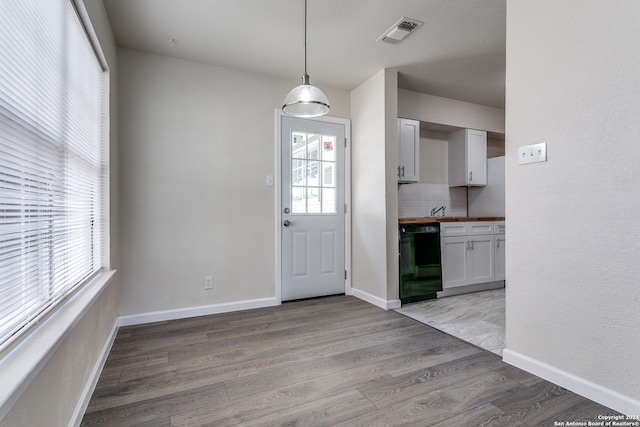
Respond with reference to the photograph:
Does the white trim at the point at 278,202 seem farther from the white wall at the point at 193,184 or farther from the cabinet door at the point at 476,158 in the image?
the cabinet door at the point at 476,158

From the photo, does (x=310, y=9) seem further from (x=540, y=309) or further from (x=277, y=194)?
(x=540, y=309)

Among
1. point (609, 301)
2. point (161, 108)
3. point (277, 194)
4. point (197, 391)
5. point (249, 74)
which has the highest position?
point (249, 74)

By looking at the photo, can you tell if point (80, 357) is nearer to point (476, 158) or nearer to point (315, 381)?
point (315, 381)

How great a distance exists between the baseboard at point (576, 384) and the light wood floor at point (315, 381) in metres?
0.04

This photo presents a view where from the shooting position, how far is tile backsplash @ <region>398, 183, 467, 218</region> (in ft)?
14.0

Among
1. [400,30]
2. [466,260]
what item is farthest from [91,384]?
[466,260]

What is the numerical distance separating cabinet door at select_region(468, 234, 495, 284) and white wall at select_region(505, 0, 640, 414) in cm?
186

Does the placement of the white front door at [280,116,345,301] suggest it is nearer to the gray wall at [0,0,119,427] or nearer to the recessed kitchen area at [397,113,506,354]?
the recessed kitchen area at [397,113,506,354]

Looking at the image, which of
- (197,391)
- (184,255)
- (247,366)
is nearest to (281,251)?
(184,255)

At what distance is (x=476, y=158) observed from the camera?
4.43 m

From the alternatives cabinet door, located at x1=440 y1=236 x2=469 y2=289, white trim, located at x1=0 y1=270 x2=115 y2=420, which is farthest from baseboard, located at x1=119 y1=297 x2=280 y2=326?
cabinet door, located at x1=440 y1=236 x2=469 y2=289

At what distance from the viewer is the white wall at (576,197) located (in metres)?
1.52

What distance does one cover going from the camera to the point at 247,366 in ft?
6.79

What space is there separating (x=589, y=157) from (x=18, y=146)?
8.42 ft
